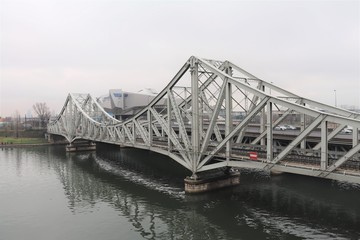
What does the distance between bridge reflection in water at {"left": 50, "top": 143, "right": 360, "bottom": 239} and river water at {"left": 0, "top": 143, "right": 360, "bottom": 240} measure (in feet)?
0.26

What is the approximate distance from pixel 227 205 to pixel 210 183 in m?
5.72

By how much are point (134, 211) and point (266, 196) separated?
1533cm

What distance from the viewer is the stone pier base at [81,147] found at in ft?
300

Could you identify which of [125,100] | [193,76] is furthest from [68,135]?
[125,100]

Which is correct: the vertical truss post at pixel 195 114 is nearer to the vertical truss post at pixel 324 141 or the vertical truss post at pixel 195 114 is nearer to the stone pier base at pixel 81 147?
the vertical truss post at pixel 324 141

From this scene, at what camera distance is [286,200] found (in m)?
37.0

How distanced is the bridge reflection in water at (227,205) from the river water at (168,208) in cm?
8

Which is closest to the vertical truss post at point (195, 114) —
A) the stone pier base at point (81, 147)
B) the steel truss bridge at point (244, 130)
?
the steel truss bridge at point (244, 130)

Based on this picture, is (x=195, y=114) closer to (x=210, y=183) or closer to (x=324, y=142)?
(x=210, y=183)

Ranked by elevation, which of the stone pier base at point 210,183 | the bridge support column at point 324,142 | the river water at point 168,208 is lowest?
the river water at point 168,208

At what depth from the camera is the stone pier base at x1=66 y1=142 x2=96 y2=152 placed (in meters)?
91.4

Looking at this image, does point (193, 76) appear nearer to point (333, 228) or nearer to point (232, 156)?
point (232, 156)

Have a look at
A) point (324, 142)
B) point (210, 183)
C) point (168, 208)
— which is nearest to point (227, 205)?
point (210, 183)

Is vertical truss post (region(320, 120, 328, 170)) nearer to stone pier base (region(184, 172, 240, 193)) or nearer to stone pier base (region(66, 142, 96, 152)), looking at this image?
stone pier base (region(184, 172, 240, 193))
